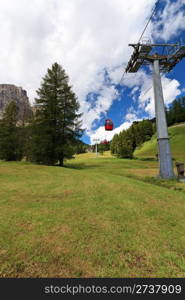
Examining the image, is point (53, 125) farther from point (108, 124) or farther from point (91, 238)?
point (91, 238)

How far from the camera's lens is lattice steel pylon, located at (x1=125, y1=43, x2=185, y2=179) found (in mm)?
11414

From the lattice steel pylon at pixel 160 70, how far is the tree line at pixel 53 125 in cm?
965

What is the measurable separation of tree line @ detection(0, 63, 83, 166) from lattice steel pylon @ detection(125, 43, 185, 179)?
31.7ft

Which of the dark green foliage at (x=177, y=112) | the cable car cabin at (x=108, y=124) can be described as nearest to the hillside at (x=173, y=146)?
the dark green foliage at (x=177, y=112)

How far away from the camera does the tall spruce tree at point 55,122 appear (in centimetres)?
1816

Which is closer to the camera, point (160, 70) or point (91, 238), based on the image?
point (91, 238)

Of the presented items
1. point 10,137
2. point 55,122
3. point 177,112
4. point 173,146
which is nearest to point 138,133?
point 173,146

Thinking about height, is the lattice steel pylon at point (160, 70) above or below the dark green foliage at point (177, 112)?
below

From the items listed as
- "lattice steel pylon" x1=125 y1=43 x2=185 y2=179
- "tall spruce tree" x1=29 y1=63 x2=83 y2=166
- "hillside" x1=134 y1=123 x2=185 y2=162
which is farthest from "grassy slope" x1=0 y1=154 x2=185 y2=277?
"hillside" x1=134 y1=123 x2=185 y2=162

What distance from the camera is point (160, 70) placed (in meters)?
13.7

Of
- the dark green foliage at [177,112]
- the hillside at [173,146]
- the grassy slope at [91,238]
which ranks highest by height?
the dark green foliage at [177,112]

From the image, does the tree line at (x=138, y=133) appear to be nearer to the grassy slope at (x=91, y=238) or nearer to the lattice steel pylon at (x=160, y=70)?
the lattice steel pylon at (x=160, y=70)

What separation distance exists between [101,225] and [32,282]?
78.7 inches

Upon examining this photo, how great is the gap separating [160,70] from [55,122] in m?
13.7
